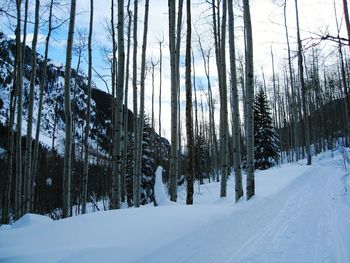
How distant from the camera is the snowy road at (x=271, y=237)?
4.28m

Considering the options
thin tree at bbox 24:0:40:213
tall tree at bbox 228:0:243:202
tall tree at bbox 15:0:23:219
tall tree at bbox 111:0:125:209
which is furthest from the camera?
thin tree at bbox 24:0:40:213

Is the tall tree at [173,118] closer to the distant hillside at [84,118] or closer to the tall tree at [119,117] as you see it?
the tall tree at [119,117]

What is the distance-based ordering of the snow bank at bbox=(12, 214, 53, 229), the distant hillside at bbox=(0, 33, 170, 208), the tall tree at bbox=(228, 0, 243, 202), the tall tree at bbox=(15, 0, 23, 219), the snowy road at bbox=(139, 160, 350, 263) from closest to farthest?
the snowy road at bbox=(139, 160, 350, 263) → the snow bank at bbox=(12, 214, 53, 229) → the tall tree at bbox=(15, 0, 23, 219) → the tall tree at bbox=(228, 0, 243, 202) → the distant hillside at bbox=(0, 33, 170, 208)

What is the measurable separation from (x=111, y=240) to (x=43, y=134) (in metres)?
77.3

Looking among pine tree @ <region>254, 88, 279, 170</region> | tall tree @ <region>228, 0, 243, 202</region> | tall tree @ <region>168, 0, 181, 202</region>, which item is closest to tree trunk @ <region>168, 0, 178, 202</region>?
tall tree @ <region>168, 0, 181, 202</region>

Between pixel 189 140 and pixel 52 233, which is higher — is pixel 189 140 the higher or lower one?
the higher one

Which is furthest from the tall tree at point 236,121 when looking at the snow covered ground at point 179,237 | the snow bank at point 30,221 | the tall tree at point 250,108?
the snow bank at point 30,221

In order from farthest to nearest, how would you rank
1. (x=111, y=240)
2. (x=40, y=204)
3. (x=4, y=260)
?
1. (x=40, y=204)
2. (x=111, y=240)
3. (x=4, y=260)

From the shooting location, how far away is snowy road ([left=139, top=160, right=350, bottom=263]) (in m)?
4.28

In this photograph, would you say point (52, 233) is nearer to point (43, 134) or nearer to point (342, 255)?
point (342, 255)

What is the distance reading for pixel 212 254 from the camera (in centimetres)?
450

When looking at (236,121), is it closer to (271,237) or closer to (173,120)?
(173,120)

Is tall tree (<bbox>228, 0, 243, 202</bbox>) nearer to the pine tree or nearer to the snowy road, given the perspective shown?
the snowy road

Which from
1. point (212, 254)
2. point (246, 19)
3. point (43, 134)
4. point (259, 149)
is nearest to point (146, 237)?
point (212, 254)
